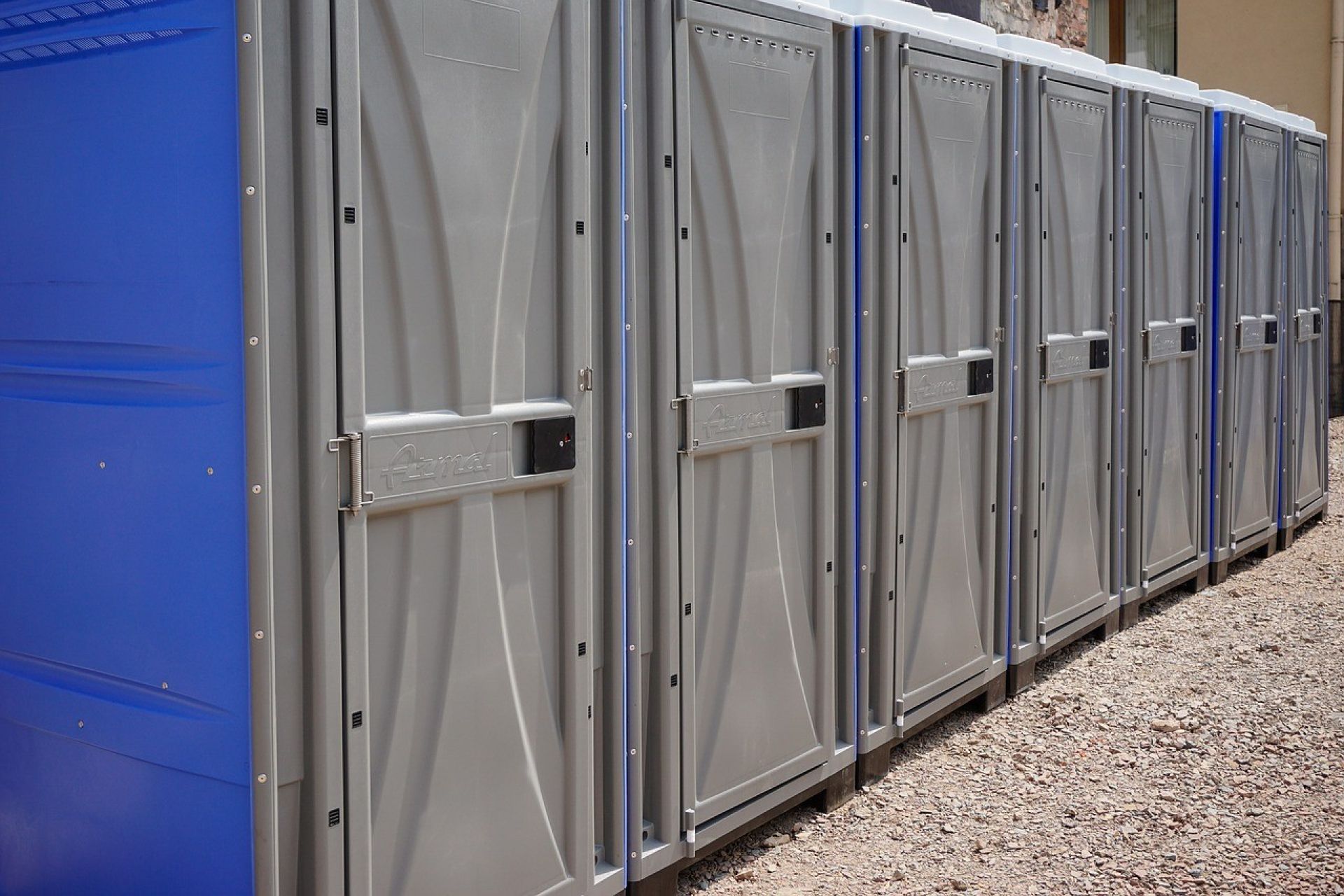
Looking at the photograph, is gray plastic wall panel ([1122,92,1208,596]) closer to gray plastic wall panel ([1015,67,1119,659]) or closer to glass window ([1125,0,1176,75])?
gray plastic wall panel ([1015,67,1119,659])

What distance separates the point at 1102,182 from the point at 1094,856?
9.97 ft

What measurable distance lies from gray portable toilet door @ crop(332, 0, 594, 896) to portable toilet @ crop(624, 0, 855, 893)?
10.7 inches

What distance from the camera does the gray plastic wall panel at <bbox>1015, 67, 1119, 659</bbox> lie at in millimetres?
5344

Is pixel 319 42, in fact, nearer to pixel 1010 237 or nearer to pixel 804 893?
pixel 804 893

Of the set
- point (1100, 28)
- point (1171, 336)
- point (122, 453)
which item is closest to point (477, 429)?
point (122, 453)

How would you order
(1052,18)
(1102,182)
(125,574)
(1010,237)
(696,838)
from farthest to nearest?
(1052,18), (1102,182), (1010,237), (696,838), (125,574)

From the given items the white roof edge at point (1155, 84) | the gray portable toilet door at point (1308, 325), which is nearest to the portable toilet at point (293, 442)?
the white roof edge at point (1155, 84)

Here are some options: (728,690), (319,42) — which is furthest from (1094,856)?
(319,42)

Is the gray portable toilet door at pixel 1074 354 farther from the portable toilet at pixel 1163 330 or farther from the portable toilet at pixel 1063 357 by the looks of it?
the portable toilet at pixel 1163 330

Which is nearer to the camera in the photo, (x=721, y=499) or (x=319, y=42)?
(x=319, y=42)

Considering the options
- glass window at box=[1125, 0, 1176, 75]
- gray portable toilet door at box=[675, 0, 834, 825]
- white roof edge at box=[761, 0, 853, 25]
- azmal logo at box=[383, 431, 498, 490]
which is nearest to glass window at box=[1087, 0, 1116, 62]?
glass window at box=[1125, 0, 1176, 75]

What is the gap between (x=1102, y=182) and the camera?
5.91 metres

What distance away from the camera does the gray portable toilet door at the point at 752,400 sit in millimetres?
3584

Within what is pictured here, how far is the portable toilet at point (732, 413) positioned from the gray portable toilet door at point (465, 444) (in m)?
0.27
